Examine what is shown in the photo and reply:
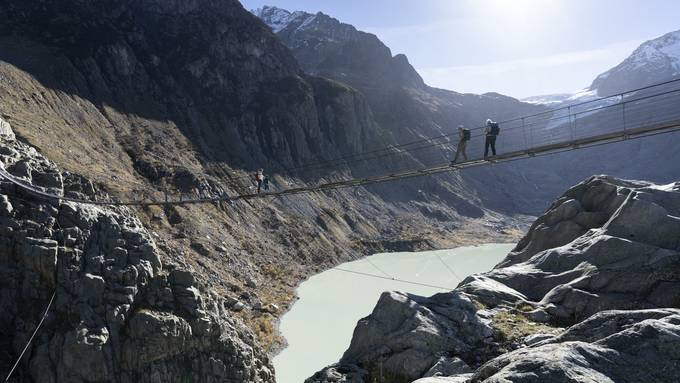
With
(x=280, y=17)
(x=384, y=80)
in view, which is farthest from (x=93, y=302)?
(x=280, y=17)

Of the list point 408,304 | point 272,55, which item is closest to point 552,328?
point 408,304

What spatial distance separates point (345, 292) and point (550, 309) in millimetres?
36079

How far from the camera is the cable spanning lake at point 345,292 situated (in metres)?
29.8

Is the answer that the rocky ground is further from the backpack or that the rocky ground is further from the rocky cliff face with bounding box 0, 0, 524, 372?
the backpack

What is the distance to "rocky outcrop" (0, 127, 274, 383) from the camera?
52.3 ft

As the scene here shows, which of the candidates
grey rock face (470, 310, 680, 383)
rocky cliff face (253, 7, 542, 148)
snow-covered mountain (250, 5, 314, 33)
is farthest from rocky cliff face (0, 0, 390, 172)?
snow-covered mountain (250, 5, 314, 33)

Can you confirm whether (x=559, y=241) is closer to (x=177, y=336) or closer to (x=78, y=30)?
(x=177, y=336)

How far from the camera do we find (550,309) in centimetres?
1063

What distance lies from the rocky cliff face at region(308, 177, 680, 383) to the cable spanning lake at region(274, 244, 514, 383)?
1762 cm

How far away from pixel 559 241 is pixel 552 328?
610 centimetres

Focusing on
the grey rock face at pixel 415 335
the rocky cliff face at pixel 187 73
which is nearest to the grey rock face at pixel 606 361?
the grey rock face at pixel 415 335

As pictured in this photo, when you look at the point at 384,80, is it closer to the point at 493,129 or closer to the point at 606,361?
the point at 493,129

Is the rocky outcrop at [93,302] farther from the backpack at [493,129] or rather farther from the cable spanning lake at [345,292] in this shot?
the backpack at [493,129]

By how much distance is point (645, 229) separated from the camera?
38.9 ft
